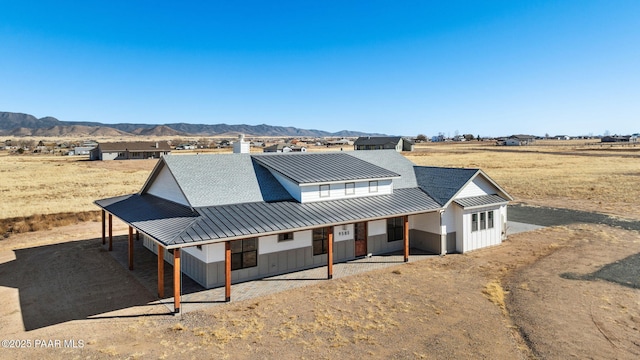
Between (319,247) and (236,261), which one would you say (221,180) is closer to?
(236,261)

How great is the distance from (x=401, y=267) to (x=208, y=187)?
1053 centimetres

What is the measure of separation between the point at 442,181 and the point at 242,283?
45.5 feet

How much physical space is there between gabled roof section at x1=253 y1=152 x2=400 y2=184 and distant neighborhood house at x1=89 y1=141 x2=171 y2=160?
8487 cm

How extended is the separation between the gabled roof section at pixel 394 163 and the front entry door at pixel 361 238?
15.3ft

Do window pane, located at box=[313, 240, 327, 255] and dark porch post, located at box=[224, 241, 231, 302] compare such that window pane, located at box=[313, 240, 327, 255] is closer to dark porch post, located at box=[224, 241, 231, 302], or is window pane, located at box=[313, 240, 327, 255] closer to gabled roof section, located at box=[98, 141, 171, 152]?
dark porch post, located at box=[224, 241, 231, 302]

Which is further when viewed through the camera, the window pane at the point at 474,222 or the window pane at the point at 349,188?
the window pane at the point at 474,222

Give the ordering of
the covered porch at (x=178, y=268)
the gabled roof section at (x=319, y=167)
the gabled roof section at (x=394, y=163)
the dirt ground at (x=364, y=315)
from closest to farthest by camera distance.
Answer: the dirt ground at (x=364, y=315) < the covered porch at (x=178, y=268) < the gabled roof section at (x=319, y=167) < the gabled roof section at (x=394, y=163)

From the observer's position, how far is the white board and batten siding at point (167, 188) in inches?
765

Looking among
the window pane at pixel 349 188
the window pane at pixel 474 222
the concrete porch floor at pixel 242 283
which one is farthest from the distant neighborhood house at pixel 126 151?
the window pane at pixel 474 222

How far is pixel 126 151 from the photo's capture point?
100375mm

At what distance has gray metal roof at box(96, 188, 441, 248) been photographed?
50.1ft

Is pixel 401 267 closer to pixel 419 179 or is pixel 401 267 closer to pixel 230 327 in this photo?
pixel 419 179

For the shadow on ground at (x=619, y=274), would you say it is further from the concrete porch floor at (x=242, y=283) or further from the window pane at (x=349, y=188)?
the window pane at (x=349, y=188)

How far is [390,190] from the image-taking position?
Answer: 2289 centimetres
